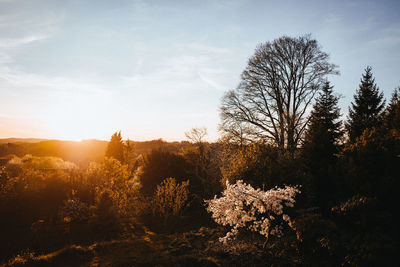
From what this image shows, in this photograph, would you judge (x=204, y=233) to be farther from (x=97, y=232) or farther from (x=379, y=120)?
(x=379, y=120)

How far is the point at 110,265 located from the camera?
20.7 ft

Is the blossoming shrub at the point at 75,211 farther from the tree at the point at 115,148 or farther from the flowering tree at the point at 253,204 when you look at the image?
the tree at the point at 115,148

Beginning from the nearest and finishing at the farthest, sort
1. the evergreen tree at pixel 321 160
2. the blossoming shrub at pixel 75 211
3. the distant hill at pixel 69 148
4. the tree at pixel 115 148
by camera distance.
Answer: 1. the evergreen tree at pixel 321 160
2. the blossoming shrub at pixel 75 211
3. the tree at pixel 115 148
4. the distant hill at pixel 69 148

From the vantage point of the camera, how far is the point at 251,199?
5.68 m

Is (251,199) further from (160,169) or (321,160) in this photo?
(160,169)

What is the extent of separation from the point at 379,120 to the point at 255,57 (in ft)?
33.0

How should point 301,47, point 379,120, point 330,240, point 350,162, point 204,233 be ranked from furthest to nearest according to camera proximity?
point 379,120 < point 301,47 < point 204,233 < point 350,162 < point 330,240

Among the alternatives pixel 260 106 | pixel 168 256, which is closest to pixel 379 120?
pixel 260 106

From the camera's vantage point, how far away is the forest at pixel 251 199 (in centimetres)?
548

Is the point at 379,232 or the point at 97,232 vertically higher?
the point at 379,232

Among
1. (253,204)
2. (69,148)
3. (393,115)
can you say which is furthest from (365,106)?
(69,148)

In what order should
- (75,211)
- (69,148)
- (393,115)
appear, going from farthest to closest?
1. (69,148)
2. (393,115)
3. (75,211)

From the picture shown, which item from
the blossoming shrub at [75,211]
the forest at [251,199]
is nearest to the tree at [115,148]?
the forest at [251,199]

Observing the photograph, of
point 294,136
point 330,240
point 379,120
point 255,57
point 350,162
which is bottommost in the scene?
point 330,240
